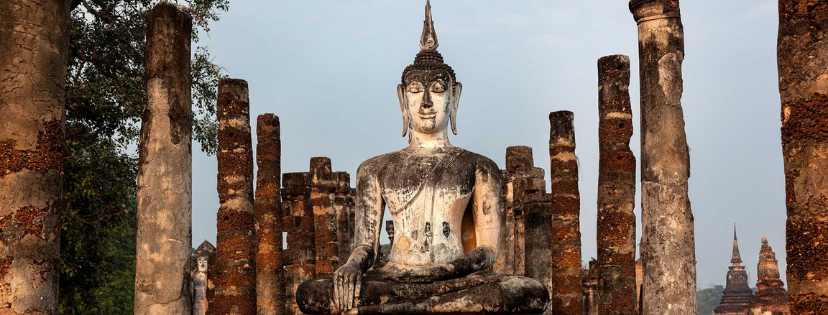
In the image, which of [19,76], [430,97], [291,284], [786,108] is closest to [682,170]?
[786,108]

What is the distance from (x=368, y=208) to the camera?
28.3ft

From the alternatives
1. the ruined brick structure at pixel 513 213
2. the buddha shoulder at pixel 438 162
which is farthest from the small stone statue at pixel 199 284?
the buddha shoulder at pixel 438 162

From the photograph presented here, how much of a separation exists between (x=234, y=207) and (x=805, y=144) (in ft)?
32.2

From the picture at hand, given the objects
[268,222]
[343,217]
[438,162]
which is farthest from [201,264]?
[438,162]

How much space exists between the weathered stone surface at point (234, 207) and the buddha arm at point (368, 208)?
7.30 metres

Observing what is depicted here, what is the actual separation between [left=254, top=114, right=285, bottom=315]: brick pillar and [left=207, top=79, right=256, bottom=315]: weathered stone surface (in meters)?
2.42

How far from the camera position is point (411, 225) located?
8469mm

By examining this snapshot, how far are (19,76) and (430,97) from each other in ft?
10.7

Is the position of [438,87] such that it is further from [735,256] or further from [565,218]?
[735,256]

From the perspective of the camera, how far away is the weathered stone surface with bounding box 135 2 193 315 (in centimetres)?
905

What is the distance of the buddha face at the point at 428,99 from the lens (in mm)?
8641

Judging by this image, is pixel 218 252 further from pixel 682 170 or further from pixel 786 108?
pixel 786 108

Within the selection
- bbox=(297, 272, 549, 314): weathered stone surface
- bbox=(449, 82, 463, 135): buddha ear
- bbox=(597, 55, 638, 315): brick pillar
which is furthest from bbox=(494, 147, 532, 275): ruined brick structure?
bbox=(297, 272, 549, 314): weathered stone surface

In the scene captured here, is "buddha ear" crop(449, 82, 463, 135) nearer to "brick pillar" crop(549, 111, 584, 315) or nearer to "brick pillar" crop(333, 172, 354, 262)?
"brick pillar" crop(549, 111, 584, 315)
